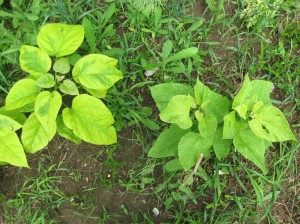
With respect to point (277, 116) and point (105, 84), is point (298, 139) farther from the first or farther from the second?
point (105, 84)

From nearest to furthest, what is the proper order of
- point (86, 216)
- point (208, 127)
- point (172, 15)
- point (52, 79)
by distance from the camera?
1. point (208, 127)
2. point (52, 79)
3. point (86, 216)
4. point (172, 15)

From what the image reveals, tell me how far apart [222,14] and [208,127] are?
0.90 m

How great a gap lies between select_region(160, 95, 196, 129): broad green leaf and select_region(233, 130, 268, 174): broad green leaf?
11.3 inches

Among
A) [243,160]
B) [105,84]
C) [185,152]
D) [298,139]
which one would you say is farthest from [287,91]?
[105,84]

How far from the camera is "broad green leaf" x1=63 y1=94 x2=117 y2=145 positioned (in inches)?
78.3

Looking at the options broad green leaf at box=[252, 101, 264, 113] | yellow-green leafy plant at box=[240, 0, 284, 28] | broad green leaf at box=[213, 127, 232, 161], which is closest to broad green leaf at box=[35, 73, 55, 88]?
broad green leaf at box=[213, 127, 232, 161]

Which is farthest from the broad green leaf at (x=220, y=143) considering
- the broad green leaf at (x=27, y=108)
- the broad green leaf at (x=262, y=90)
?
the broad green leaf at (x=27, y=108)

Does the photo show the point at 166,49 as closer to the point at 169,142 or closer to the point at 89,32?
the point at 89,32

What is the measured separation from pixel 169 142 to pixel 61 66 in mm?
730

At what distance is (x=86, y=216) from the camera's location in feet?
7.20

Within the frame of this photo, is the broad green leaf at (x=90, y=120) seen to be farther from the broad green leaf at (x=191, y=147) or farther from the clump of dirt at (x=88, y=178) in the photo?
the broad green leaf at (x=191, y=147)

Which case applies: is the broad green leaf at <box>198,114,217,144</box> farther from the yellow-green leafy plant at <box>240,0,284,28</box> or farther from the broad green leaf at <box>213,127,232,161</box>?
the yellow-green leafy plant at <box>240,0,284,28</box>

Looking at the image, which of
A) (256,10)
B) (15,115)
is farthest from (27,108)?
(256,10)

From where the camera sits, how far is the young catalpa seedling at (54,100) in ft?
6.31
